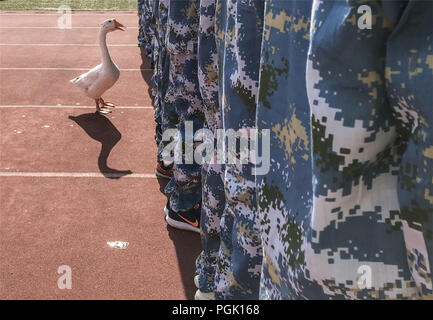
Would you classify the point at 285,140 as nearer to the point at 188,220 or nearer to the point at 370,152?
the point at 370,152

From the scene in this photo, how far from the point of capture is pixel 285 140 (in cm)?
138

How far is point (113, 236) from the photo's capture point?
13.0ft

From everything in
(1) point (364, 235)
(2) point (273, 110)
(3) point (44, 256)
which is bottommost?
(3) point (44, 256)

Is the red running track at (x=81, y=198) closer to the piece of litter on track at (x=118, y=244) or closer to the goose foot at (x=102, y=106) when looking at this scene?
the piece of litter on track at (x=118, y=244)

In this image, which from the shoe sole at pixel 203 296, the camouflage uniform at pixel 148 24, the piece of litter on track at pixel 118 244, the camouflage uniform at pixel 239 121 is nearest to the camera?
the camouflage uniform at pixel 239 121

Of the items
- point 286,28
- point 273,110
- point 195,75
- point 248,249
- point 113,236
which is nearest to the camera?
point 286,28

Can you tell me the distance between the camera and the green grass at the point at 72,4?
51.6 feet

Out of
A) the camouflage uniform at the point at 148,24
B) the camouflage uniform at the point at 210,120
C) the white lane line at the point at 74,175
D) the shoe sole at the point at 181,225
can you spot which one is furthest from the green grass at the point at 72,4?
the camouflage uniform at the point at 210,120

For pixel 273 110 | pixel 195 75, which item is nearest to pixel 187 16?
pixel 195 75

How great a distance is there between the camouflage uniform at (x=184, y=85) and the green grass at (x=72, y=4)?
41.9ft

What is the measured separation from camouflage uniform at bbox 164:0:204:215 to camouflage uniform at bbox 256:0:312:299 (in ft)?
6.31

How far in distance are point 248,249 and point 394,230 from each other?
33.4 inches

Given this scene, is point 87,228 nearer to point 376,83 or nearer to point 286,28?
point 286,28

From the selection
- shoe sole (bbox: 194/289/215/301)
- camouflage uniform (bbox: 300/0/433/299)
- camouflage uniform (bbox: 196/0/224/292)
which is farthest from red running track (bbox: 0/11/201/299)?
camouflage uniform (bbox: 300/0/433/299)
